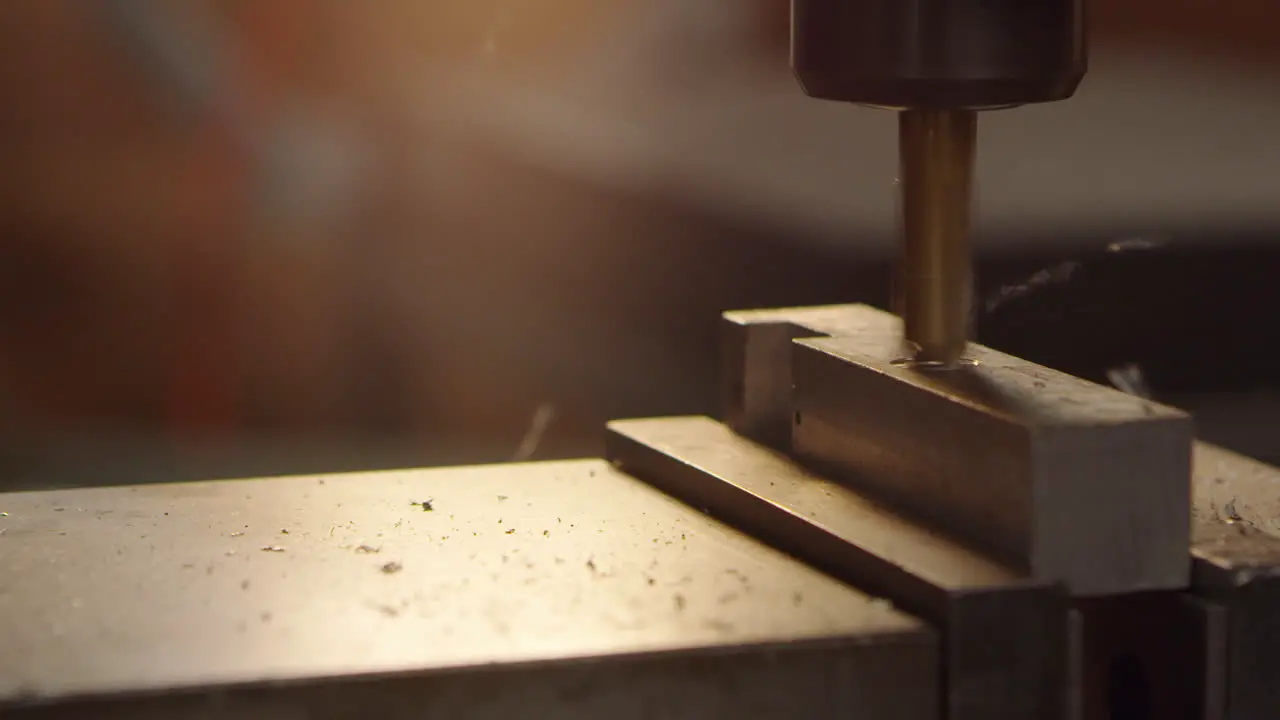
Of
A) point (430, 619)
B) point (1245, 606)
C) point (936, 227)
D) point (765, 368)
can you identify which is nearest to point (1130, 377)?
point (765, 368)

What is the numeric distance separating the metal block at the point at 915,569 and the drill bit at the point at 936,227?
0.33 ft

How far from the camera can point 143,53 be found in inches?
72.7

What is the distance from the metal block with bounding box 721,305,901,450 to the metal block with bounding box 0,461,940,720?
134 millimetres

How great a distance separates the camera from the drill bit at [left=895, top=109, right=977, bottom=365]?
0.82 metres

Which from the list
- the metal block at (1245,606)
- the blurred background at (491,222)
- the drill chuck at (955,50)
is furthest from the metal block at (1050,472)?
the blurred background at (491,222)

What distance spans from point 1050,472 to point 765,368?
35 centimetres

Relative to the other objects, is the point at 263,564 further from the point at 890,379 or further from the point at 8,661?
the point at 890,379

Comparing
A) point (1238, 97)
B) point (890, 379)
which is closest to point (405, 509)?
point (890, 379)

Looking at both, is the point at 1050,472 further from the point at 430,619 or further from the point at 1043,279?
the point at 1043,279

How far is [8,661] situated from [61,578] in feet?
0.41

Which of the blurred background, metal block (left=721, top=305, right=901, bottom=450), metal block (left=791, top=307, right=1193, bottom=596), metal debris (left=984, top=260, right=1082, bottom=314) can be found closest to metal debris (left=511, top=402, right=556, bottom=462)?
the blurred background

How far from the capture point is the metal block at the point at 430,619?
0.60 meters

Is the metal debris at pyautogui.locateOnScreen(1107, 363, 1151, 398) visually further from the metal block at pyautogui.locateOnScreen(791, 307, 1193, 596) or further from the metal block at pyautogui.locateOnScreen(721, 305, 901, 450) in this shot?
the metal block at pyautogui.locateOnScreen(791, 307, 1193, 596)

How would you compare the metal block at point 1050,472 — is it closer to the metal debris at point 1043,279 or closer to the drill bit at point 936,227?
the drill bit at point 936,227
